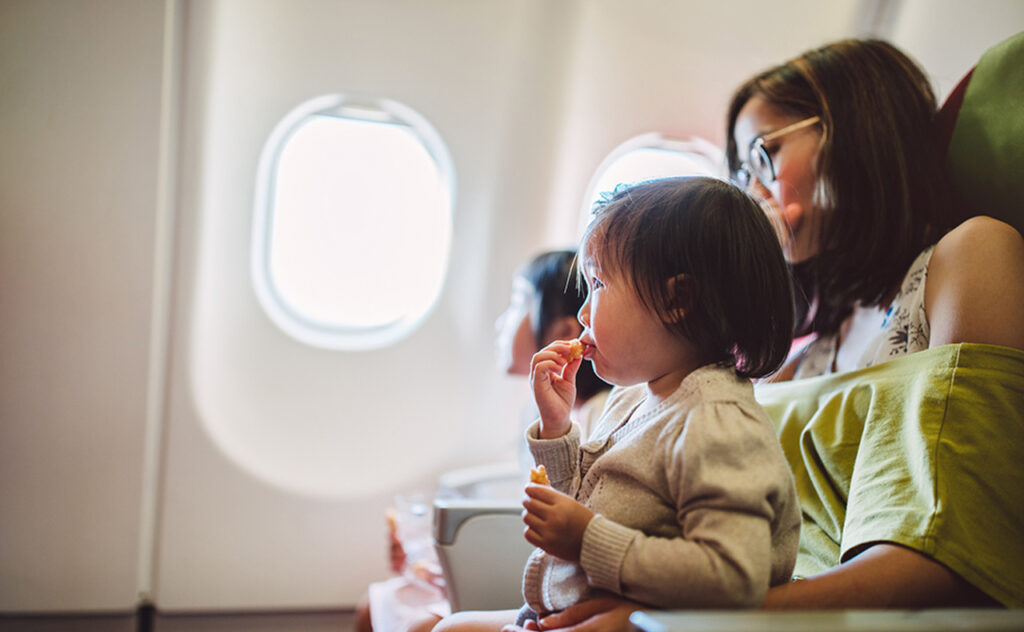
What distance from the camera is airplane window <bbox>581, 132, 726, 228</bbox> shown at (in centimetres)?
209

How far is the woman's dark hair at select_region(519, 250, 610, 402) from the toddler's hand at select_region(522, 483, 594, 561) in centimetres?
93

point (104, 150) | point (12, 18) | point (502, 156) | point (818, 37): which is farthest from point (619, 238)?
point (818, 37)

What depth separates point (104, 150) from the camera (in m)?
1.73

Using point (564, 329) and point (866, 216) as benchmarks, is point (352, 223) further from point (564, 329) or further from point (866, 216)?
point (866, 216)

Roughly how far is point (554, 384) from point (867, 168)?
0.66 metres

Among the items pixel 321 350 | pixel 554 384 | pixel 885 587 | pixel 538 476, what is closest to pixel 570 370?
pixel 554 384

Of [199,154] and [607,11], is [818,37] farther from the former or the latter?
[199,154]

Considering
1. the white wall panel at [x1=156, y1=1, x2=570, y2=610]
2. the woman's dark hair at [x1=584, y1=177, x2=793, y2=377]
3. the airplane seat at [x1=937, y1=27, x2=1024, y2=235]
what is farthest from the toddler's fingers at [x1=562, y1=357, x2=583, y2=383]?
the white wall panel at [x1=156, y1=1, x2=570, y2=610]

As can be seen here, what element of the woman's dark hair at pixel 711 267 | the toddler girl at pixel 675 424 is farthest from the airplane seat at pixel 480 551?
the woman's dark hair at pixel 711 267

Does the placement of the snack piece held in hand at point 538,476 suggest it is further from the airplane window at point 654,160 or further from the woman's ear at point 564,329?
the airplane window at point 654,160

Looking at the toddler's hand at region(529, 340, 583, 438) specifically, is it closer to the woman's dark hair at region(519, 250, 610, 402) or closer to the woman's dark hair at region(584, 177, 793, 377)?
the woman's dark hair at region(584, 177, 793, 377)

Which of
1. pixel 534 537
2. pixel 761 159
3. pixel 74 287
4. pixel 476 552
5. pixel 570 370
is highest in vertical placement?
pixel 761 159

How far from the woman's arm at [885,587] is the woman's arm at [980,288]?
31 centimetres

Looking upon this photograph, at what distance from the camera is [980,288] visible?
3.31 feet
